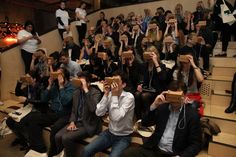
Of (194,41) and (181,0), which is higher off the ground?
(181,0)

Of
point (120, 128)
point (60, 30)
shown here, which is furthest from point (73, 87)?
point (60, 30)

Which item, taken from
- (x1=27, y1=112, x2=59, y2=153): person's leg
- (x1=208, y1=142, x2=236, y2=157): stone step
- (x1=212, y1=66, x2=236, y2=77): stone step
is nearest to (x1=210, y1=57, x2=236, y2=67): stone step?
(x1=212, y1=66, x2=236, y2=77): stone step

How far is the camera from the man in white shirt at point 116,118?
2.66 metres

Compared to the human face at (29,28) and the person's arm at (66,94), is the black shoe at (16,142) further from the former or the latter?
the human face at (29,28)

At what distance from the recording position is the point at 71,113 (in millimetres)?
3426

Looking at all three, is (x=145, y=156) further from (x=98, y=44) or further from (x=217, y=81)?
(x=98, y=44)

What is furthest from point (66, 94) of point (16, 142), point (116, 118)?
point (16, 142)

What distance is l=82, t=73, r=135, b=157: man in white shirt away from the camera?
2.66m

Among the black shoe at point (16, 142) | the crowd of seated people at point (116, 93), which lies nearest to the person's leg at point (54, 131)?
the crowd of seated people at point (116, 93)

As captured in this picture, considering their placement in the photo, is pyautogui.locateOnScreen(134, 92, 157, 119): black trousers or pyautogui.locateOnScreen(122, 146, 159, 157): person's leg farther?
pyautogui.locateOnScreen(134, 92, 157, 119): black trousers

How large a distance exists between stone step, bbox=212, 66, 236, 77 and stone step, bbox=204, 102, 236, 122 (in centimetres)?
77

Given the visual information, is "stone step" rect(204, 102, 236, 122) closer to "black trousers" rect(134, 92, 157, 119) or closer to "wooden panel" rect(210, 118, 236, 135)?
"wooden panel" rect(210, 118, 236, 135)

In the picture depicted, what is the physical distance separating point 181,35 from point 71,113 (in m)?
2.76

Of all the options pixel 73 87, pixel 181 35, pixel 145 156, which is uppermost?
pixel 181 35
